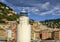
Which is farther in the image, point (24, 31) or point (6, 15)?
point (6, 15)

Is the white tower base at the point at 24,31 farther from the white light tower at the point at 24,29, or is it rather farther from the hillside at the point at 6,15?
the hillside at the point at 6,15

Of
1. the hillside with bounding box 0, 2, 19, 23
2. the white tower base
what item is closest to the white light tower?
the white tower base

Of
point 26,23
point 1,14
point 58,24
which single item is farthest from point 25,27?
point 58,24

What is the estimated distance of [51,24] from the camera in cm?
7081

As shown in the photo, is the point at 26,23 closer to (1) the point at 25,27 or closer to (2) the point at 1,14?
(1) the point at 25,27

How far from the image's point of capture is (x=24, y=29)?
539 centimetres

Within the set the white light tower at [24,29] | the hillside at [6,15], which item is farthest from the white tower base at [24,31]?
the hillside at [6,15]

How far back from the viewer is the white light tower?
534 centimetres

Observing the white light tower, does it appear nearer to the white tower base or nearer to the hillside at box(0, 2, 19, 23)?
the white tower base

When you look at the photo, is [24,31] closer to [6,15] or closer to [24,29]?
[24,29]

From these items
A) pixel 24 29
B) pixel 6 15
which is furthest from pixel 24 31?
pixel 6 15

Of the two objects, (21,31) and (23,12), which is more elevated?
(23,12)

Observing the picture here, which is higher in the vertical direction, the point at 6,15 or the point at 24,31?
the point at 6,15

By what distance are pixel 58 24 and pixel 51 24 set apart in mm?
3042
